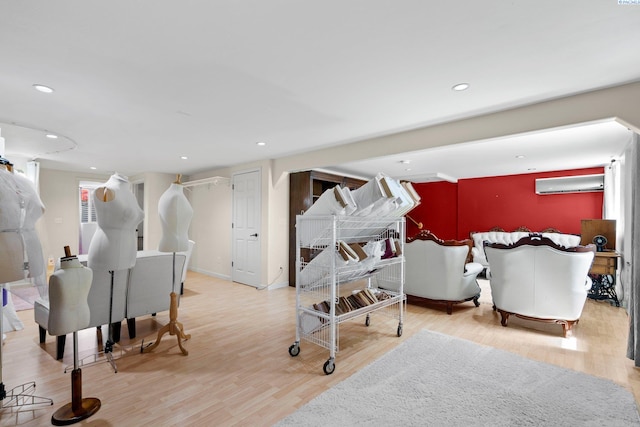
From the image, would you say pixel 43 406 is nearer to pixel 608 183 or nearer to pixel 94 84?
pixel 94 84

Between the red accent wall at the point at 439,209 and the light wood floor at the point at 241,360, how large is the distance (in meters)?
3.85

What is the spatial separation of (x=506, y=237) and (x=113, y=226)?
278 inches

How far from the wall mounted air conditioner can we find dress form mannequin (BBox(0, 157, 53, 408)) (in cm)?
792

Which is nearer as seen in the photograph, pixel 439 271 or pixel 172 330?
pixel 172 330

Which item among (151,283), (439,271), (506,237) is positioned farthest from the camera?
(506,237)

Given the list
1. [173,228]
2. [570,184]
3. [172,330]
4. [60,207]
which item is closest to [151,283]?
[172,330]

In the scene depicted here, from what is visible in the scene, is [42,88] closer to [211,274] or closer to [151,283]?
[151,283]

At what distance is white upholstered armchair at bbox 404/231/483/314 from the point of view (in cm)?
391

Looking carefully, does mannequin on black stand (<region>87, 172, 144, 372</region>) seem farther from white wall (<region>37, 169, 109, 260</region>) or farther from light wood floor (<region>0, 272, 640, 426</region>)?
white wall (<region>37, 169, 109, 260</region>)

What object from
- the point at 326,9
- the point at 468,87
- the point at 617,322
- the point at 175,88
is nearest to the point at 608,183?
the point at 617,322

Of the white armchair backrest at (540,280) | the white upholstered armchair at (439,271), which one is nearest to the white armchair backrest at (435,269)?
the white upholstered armchair at (439,271)

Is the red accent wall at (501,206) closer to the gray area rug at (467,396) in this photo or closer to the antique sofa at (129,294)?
the gray area rug at (467,396)

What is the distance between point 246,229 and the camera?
5.73 meters

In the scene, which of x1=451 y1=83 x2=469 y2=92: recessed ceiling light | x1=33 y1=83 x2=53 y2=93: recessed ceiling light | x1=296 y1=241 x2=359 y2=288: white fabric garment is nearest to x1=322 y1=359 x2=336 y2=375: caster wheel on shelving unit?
x1=296 y1=241 x2=359 y2=288: white fabric garment
